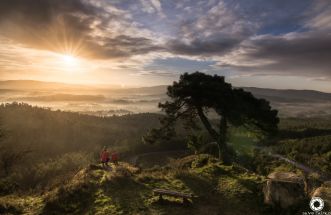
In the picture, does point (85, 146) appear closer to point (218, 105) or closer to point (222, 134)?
point (222, 134)

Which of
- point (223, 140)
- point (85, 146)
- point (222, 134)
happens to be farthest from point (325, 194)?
point (85, 146)

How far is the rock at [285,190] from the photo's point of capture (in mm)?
15461

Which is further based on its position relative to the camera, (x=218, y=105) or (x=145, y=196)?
(x=218, y=105)

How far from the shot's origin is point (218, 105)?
2448 cm

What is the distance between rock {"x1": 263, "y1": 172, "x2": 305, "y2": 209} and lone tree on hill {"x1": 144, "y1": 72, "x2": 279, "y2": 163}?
8164mm

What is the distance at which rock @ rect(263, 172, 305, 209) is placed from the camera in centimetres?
1546

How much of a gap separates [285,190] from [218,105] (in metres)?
10.2

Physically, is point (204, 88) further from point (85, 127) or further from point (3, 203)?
point (85, 127)

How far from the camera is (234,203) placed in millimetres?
17250

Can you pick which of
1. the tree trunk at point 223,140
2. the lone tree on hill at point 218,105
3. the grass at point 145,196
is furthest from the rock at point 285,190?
the tree trunk at point 223,140

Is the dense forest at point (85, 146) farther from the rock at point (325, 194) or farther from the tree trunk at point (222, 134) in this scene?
the rock at point (325, 194)

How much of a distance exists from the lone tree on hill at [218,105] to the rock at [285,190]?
26.8 ft

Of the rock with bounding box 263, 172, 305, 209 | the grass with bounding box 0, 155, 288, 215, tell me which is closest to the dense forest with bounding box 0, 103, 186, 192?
the grass with bounding box 0, 155, 288, 215

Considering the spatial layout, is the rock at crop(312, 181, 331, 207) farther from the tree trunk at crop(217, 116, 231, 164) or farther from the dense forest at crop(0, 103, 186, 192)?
the dense forest at crop(0, 103, 186, 192)
